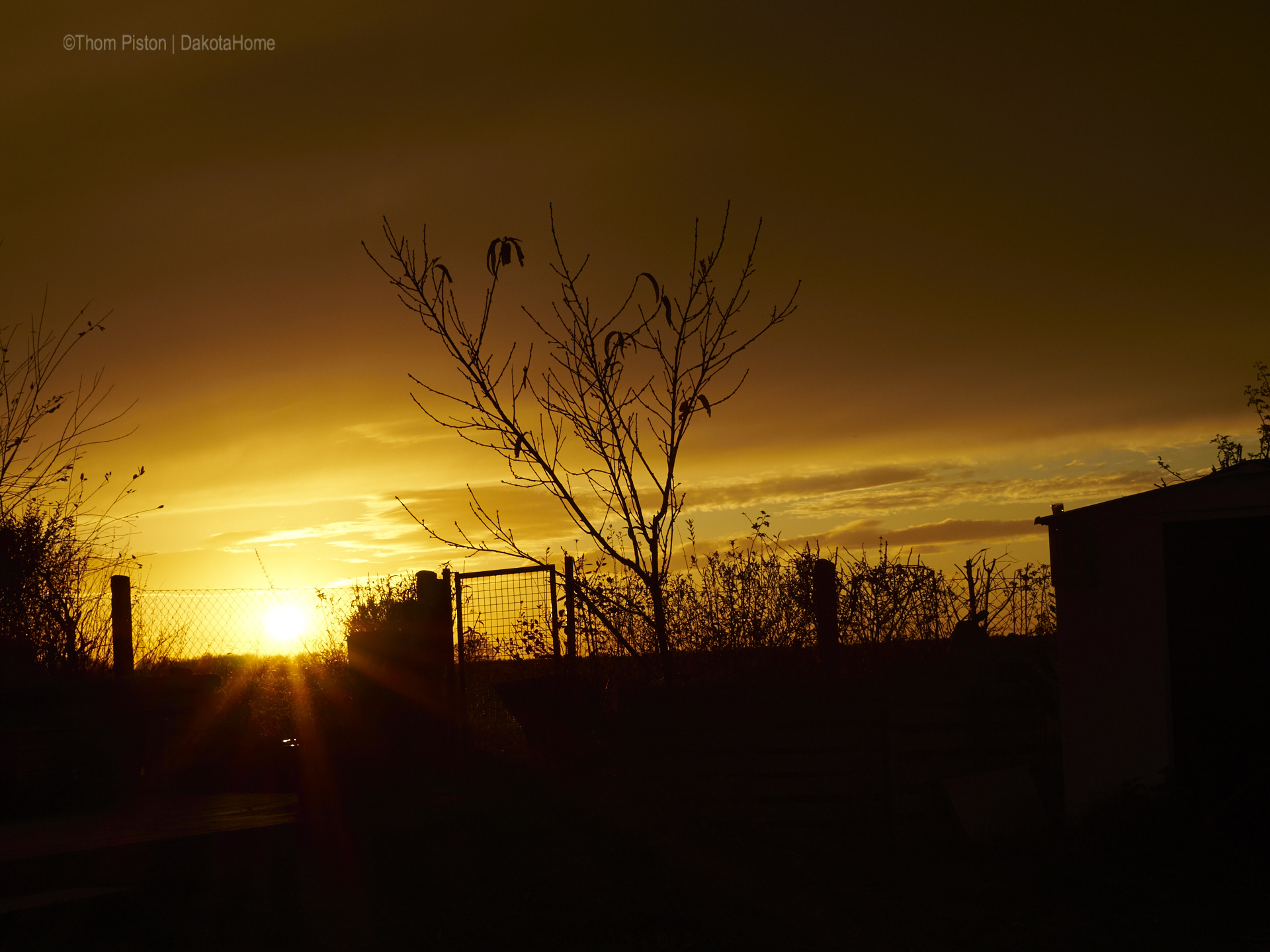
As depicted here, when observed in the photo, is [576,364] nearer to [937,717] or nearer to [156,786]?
[937,717]

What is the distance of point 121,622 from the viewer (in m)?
10.0

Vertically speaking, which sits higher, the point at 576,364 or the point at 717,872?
the point at 576,364

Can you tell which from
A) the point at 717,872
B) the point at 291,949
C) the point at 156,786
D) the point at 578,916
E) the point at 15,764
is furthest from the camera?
the point at 156,786

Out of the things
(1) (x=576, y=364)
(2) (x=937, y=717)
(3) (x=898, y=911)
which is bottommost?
(3) (x=898, y=911)

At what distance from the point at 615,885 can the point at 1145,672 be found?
159 inches

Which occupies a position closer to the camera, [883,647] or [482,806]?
[482,806]

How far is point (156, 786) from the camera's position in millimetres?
7965

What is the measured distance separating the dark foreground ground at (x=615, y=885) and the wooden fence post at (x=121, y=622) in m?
3.67

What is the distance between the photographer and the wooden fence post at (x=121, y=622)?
32.7ft

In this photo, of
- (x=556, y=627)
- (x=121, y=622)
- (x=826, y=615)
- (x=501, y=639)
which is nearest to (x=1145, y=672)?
(x=826, y=615)

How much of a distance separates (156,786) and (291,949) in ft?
13.0

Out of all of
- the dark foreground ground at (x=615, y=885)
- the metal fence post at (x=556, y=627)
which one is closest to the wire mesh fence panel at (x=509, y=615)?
the metal fence post at (x=556, y=627)

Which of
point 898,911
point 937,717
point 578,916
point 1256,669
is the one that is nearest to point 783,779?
point 937,717

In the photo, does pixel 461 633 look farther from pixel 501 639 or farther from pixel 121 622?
pixel 121 622
